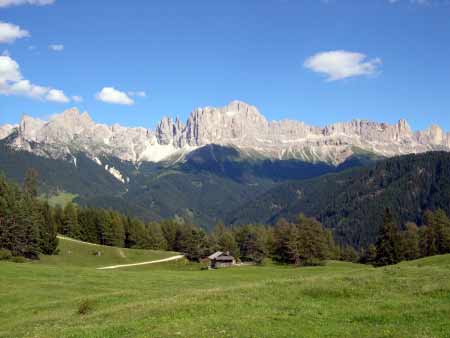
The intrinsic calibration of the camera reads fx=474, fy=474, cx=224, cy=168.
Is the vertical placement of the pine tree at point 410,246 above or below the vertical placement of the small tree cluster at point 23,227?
below

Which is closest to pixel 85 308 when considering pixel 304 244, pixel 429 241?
pixel 304 244

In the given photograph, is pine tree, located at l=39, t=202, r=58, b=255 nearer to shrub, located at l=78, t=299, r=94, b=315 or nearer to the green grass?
the green grass

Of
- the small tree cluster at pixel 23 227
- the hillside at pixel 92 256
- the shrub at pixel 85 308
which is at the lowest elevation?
the hillside at pixel 92 256

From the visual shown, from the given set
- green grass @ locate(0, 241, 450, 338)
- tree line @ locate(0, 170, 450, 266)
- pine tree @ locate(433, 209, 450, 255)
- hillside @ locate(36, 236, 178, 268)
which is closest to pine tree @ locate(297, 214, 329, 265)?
tree line @ locate(0, 170, 450, 266)

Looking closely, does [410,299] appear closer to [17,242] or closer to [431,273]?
[431,273]

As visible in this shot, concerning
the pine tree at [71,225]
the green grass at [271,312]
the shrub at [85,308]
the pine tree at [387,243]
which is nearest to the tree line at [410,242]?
the pine tree at [387,243]

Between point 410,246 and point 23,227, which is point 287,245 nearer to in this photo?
point 410,246

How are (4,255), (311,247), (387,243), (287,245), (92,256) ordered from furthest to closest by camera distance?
(287,245)
(311,247)
(92,256)
(387,243)
(4,255)

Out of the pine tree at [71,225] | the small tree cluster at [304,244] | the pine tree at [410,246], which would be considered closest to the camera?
the pine tree at [410,246]

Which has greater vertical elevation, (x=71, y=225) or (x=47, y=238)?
(x=71, y=225)

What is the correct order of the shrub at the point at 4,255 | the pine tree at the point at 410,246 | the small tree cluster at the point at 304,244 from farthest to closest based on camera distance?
1. the small tree cluster at the point at 304,244
2. the pine tree at the point at 410,246
3. the shrub at the point at 4,255

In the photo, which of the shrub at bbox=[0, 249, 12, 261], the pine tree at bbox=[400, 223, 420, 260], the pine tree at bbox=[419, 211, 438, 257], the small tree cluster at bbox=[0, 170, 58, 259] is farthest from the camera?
the pine tree at bbox=[419, 211, 438, 257]

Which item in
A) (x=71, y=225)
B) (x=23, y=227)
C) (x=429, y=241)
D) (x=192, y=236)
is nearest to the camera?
(x=23, y=227)

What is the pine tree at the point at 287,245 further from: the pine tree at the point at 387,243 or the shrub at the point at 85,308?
the shrub at the point at 85,308
